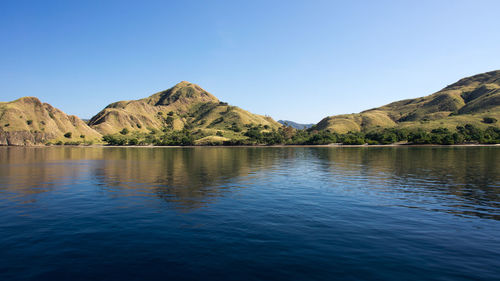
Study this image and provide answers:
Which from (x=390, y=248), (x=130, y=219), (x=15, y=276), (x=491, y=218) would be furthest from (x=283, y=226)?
(x=491, y=218)

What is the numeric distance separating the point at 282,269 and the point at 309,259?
215 cm

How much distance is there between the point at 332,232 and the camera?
67.2 feet

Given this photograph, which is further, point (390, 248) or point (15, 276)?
point (390, 248)

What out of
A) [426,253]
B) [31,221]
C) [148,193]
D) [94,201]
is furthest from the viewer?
[148,193]

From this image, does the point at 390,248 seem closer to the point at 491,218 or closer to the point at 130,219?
the point at 491,218

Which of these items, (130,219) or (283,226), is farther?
Answer: (130,219)

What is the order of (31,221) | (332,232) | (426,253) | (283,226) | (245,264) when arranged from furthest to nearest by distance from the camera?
(31,221), (283,226), (332,232), (426,253), (245,264)

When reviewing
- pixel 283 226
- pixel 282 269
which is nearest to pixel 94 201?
pixel 283 226

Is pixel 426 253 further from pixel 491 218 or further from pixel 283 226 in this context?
pixel 491 218

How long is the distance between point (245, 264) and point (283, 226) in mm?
7485

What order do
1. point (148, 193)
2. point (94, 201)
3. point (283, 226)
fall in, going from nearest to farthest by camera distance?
point (283, 226) → point (94, 201) → point (148, 193)

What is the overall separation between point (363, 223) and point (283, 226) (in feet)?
22.7

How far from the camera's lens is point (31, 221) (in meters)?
23.5

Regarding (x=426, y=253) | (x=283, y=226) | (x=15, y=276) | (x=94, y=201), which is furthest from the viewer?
(x=94, y=201)
